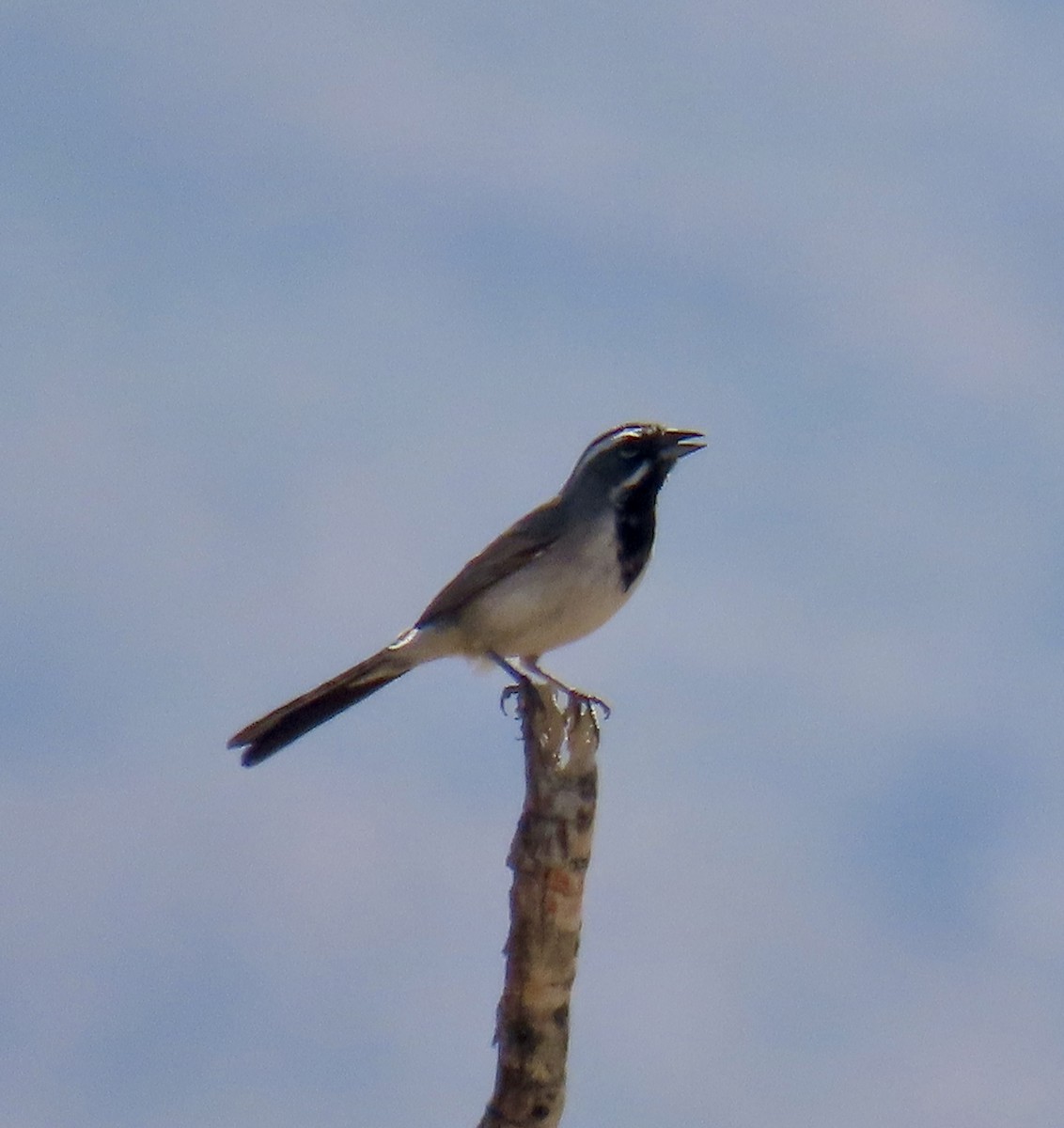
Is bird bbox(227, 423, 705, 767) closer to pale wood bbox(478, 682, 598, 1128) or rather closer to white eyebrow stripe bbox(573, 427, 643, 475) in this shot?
white eyebrow stripe bbox(573, 427, 643, 475)

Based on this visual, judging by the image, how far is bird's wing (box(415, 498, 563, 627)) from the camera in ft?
36.8

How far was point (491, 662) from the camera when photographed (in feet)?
37.1

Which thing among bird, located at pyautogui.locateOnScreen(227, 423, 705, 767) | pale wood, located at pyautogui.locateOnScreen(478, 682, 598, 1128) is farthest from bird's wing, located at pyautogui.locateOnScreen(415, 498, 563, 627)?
pale wood, located at pyautogui.locateOnScreen(478, 682, 598, 1128)

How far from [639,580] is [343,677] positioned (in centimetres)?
Answer: 184

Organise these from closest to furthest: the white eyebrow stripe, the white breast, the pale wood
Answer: the pale wood → the white breast → the white eyebrow stripe

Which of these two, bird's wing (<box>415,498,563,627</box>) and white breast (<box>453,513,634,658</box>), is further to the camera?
bird's wing (<box>415,498,563,627</box>)

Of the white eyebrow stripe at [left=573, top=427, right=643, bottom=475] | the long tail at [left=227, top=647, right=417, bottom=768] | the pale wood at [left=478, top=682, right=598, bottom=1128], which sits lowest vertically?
the pale wood at [left=478, top=682, right=598, bottom=1128]

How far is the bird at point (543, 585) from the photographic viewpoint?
1095cm

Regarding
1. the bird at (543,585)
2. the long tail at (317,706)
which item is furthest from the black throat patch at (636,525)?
the long tail at (317,706)

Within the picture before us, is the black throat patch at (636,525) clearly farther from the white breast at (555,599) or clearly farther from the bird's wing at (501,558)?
the bird's wing at (501,558)

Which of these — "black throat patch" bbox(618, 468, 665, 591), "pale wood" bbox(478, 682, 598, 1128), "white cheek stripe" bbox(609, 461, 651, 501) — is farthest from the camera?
"white cheek stripe" bbox(609, 461, 651, 501)

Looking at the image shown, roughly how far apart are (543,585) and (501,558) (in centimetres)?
43

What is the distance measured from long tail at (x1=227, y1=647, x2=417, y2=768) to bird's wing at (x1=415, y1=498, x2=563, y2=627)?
1.07 feet

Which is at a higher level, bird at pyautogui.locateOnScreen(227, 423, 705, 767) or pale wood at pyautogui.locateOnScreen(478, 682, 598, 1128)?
bird at pyautogui.locateOnScreen(227, 423, 705, 767)
